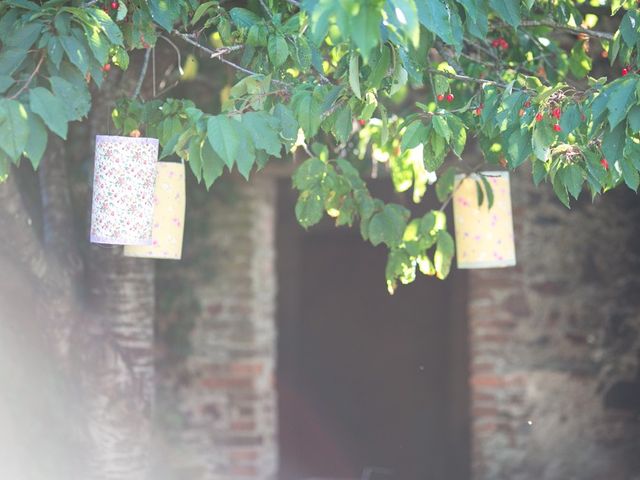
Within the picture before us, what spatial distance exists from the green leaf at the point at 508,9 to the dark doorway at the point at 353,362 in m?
2.85

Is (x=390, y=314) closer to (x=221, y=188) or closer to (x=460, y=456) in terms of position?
(x=460, y=456)

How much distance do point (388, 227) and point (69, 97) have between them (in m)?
1.15

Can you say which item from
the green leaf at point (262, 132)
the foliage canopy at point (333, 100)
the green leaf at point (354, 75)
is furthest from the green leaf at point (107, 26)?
the green leaf at point (354, 75)

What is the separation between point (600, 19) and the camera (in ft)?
15.3

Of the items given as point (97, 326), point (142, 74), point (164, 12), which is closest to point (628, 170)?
point (164, 12)

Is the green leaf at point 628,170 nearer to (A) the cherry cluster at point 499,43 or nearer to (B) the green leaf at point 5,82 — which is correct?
(A) the cherry cluster at point 499,43

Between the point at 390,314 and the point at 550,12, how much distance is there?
2.66 meters

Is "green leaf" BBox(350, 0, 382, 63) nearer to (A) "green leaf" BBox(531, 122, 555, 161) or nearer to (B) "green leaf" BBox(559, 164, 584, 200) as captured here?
(A) "green leaf" BBox(531, 122, 555, 161)

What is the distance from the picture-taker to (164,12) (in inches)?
99.5

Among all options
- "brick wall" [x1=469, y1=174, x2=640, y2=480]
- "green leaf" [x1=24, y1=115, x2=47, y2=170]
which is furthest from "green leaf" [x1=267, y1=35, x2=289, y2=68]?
"brick wall" [x1=469, y1=174, x2=640, y2=480]

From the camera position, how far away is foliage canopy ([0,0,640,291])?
2123 millimetres

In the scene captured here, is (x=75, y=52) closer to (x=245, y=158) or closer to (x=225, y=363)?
(x=245, y=158)

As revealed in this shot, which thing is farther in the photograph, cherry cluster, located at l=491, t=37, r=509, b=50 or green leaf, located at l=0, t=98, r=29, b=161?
cherry cluster, located at l=491, t=37, r=509, b=50

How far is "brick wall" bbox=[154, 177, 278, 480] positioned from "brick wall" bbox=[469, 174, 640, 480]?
1042mm
